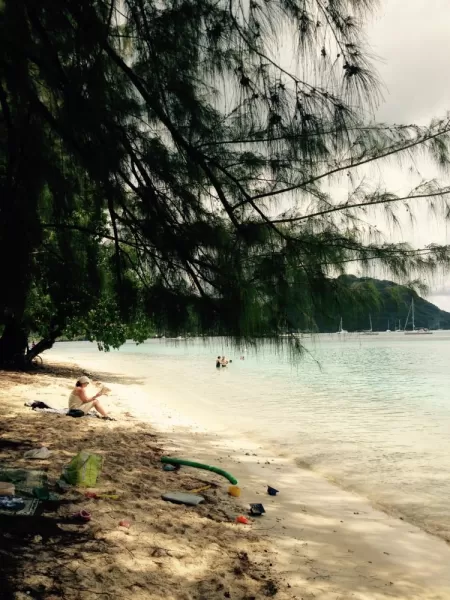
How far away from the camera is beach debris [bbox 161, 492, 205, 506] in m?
4.02

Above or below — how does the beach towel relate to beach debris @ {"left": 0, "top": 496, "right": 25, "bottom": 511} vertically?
below

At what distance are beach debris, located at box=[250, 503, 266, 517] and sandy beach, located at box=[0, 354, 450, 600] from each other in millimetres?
71

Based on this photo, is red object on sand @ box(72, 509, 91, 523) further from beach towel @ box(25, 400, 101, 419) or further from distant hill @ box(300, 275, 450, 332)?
beach towel @ box(25, 400, 101, 419)

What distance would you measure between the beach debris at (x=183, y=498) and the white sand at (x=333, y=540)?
52 cm

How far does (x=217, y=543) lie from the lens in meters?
3.27

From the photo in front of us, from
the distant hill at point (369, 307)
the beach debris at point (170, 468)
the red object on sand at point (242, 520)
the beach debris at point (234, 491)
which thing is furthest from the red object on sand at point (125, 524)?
the beach debris at point (170, 468)

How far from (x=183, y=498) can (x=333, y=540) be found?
3.89 ft

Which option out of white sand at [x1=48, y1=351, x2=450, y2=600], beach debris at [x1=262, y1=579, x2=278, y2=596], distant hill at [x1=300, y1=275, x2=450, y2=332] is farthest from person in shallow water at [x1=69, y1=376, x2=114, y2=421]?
distant hill at [x1=300, y1=275, x2=450, y2=332]

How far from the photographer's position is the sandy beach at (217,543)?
259cm

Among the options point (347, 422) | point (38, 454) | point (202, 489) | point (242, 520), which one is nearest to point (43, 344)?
point (347, 422)

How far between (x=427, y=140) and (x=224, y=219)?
124 cm

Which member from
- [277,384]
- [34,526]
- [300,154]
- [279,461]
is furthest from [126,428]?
[277,384]

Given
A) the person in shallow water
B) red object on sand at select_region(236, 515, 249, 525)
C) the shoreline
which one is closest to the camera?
the shoreline

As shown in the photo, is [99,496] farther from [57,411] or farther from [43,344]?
[43,344]
